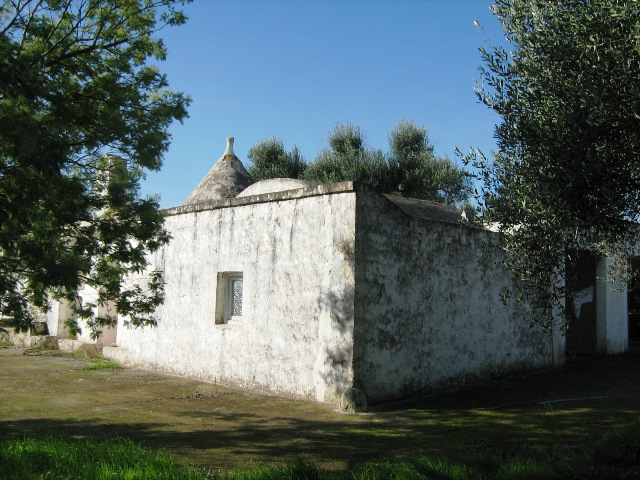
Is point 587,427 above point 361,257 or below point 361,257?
below

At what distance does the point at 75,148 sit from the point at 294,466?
453cm

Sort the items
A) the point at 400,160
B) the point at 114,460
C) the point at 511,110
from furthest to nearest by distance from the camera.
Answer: the point at 400,160 → the point at 511,110 → the point at 114,460

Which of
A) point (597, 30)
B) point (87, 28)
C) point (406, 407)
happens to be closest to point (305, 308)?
point (406, 407)

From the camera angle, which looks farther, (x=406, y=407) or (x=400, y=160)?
(x=400, y=160)

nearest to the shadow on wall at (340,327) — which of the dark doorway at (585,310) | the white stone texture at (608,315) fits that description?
the dark doorway at (585,310)

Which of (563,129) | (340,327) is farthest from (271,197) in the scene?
(563,129)

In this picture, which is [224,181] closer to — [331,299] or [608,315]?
[331,299]

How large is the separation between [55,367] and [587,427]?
10.8 m

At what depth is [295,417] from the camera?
8.47m

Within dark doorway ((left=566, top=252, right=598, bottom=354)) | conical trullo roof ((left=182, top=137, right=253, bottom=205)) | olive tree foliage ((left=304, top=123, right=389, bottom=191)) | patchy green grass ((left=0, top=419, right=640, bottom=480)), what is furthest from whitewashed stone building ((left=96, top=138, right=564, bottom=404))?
olive tree foliage ((left=304, top=123, right=389, bottom=191))

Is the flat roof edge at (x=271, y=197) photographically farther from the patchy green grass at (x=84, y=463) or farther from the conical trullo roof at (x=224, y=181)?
the patchy green grass at (x=84, y=463)

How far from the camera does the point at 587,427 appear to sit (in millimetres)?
7945

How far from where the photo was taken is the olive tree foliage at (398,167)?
26.9 meters

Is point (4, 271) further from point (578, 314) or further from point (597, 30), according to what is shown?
point (578, 314)
